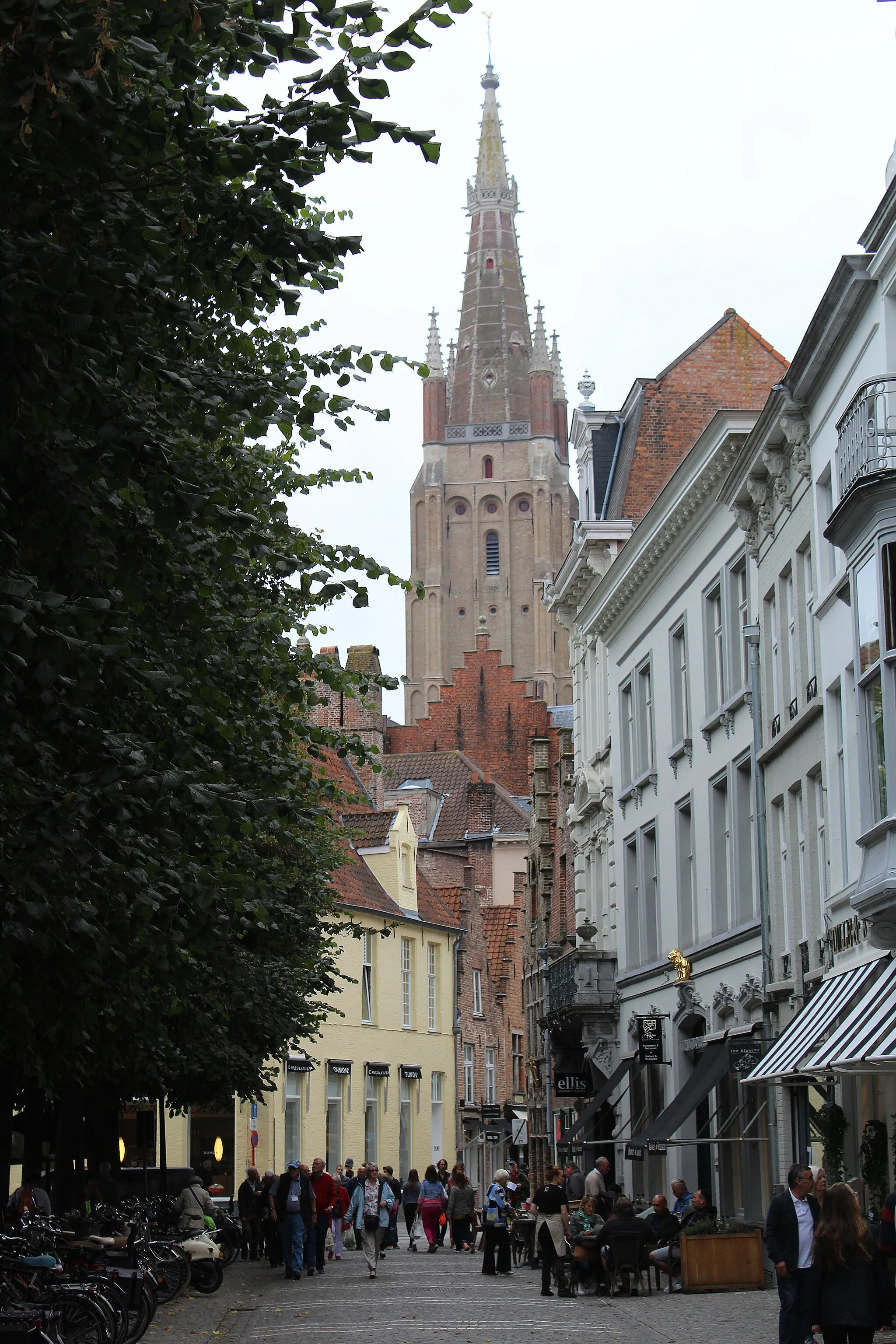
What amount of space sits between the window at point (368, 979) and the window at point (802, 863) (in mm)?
23777

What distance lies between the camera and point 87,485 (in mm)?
9289

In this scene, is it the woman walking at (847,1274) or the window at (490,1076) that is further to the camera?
the window at (490,1076)

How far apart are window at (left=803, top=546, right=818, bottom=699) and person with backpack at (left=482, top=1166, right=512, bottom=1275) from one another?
9160mm

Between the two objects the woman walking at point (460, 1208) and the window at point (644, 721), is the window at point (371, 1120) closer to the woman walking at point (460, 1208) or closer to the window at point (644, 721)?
the woman walking at point (460, 1208)

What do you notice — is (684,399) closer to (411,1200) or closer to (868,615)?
(411,1200)

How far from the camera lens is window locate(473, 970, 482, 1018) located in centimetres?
5681

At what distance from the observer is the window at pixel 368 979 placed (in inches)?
1844

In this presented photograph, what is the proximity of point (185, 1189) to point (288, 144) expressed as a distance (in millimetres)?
17973

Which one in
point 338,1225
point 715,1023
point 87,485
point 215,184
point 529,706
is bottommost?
point 338,1225

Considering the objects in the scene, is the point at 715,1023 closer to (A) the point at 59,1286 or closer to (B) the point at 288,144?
(A) the point at 59,1286

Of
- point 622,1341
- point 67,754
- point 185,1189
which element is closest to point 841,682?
point 622,1341

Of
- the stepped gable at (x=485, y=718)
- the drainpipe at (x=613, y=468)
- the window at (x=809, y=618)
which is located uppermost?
the stepped gable at (x=485, y=718)

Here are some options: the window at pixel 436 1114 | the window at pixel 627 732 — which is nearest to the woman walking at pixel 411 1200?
the window at pixel 436 1114

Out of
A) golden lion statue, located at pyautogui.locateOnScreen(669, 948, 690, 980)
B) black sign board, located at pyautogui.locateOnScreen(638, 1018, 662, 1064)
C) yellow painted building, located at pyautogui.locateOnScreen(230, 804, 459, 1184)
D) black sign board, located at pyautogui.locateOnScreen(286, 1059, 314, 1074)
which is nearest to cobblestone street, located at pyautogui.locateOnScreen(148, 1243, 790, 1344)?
black sign board, located at pyautogui.locateOnScreen(638, 1018, 662, 1064)
